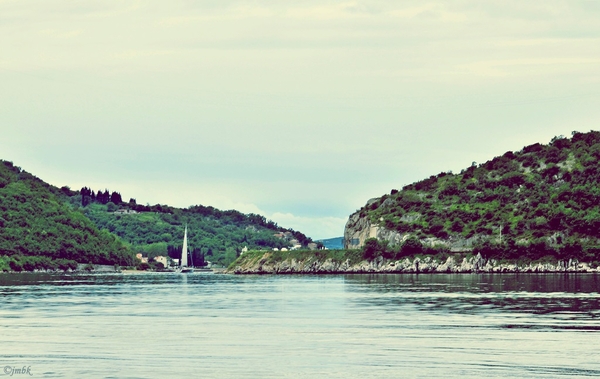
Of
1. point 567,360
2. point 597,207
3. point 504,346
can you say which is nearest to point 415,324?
point 504,346

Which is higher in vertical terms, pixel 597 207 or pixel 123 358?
pixel 597 207

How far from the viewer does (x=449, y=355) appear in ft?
137

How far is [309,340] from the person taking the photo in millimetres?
49156

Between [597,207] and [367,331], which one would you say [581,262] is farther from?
[367,331]

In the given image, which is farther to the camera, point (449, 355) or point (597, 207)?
point (597, 207)

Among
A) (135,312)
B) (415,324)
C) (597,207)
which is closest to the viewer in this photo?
(415,324)

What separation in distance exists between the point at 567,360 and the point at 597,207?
164635mm

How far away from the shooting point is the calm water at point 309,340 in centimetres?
3841

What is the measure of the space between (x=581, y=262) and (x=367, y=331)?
443 feet

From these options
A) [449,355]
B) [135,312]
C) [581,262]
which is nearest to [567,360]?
[449,355]

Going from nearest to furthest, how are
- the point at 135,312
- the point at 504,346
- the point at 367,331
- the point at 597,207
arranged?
1. the point at 504,346
2. the point at 367,331
3. the point at 135,312
4. the point at 597,207

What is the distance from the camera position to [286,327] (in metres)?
56.8

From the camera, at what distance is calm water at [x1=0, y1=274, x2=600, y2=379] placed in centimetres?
3841

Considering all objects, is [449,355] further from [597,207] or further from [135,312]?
[597,207]
